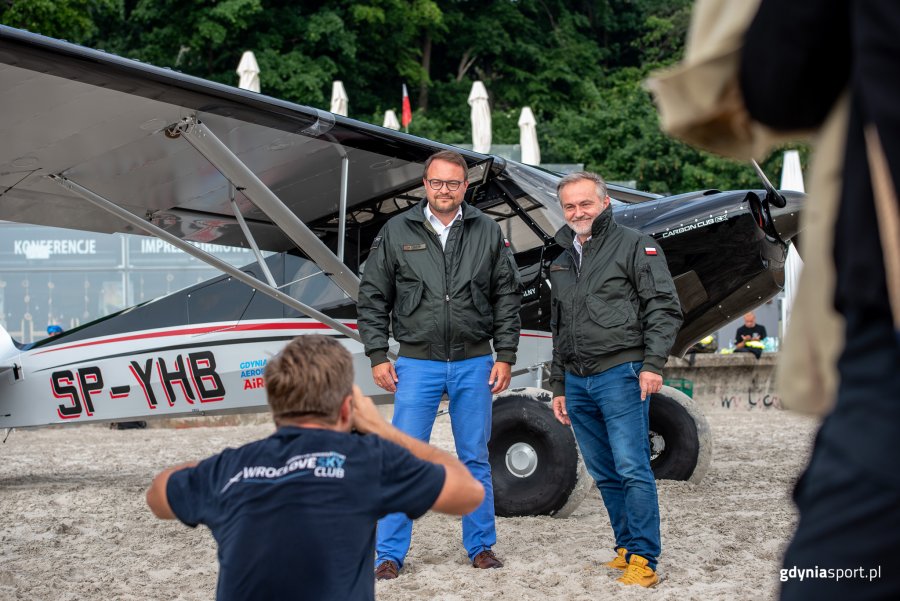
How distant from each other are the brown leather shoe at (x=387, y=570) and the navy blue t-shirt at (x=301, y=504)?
7.66 feet

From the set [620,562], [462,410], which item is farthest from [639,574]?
[462,410]

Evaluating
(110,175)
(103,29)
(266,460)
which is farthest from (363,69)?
(266,460)

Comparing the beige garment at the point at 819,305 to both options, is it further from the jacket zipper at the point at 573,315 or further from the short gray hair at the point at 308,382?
the jacket zipper at the point at 573,315

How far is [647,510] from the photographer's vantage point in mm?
4289

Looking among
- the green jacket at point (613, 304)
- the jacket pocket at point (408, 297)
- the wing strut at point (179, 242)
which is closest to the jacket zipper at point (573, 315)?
the green jacket at point (613, 304)

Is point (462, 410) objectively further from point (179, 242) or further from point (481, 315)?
point (179, 242)

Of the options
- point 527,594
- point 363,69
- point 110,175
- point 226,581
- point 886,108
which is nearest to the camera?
point 886,108

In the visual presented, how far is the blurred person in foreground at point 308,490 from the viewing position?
1.99m

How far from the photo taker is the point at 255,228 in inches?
307

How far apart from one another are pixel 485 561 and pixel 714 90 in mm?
3579

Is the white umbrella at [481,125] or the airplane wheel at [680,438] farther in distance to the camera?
the white umbrella at [481,125]

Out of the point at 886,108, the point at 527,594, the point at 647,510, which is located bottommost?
the point at 527,594

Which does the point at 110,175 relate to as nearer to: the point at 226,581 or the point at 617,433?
the point at 617,433

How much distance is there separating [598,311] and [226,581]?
272cm
